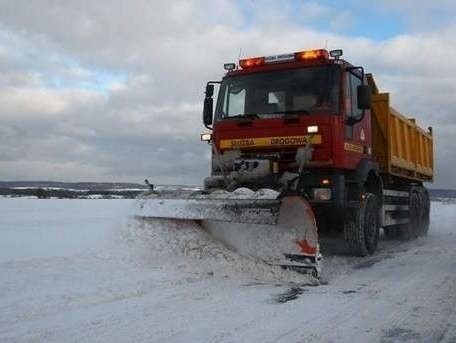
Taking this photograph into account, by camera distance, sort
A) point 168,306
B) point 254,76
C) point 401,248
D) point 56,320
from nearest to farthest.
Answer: point 56,320
point 168,306
point 254,76
point 401,248

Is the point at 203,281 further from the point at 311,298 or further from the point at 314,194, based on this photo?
the point at 314,194

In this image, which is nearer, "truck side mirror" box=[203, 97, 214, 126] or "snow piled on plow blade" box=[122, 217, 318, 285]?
"snow piled on plow blade" box=[122, 217, 318, 285]

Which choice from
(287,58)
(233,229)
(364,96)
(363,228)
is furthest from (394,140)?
(233,229)

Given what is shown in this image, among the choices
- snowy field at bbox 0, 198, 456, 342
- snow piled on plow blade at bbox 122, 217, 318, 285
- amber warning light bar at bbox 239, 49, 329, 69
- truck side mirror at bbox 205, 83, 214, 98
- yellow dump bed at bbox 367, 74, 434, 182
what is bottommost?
snowy field at bbox 0, 198, 456, 342

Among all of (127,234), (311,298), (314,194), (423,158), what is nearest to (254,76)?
(314,194)

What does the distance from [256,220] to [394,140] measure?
4828 mm

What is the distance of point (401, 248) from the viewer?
11891 millimetres

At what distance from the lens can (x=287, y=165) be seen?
8.52 m

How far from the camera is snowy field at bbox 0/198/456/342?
→ 15.9ft

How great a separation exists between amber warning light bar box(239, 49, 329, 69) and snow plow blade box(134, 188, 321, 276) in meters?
2.32

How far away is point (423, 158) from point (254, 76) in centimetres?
689

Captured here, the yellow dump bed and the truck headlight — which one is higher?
the yellow dump bed

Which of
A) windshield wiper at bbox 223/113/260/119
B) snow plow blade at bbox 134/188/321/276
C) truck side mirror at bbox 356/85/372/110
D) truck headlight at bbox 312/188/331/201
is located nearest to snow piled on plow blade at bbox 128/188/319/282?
snow plow blade at bbox 134/188/321/276

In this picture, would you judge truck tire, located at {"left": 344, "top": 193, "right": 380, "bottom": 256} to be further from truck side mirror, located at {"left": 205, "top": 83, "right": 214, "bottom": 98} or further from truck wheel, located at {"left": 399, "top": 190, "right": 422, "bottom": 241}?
truck wheel, located at {"left": 399, "top": 190, "right": 422, "bottom": 241}
